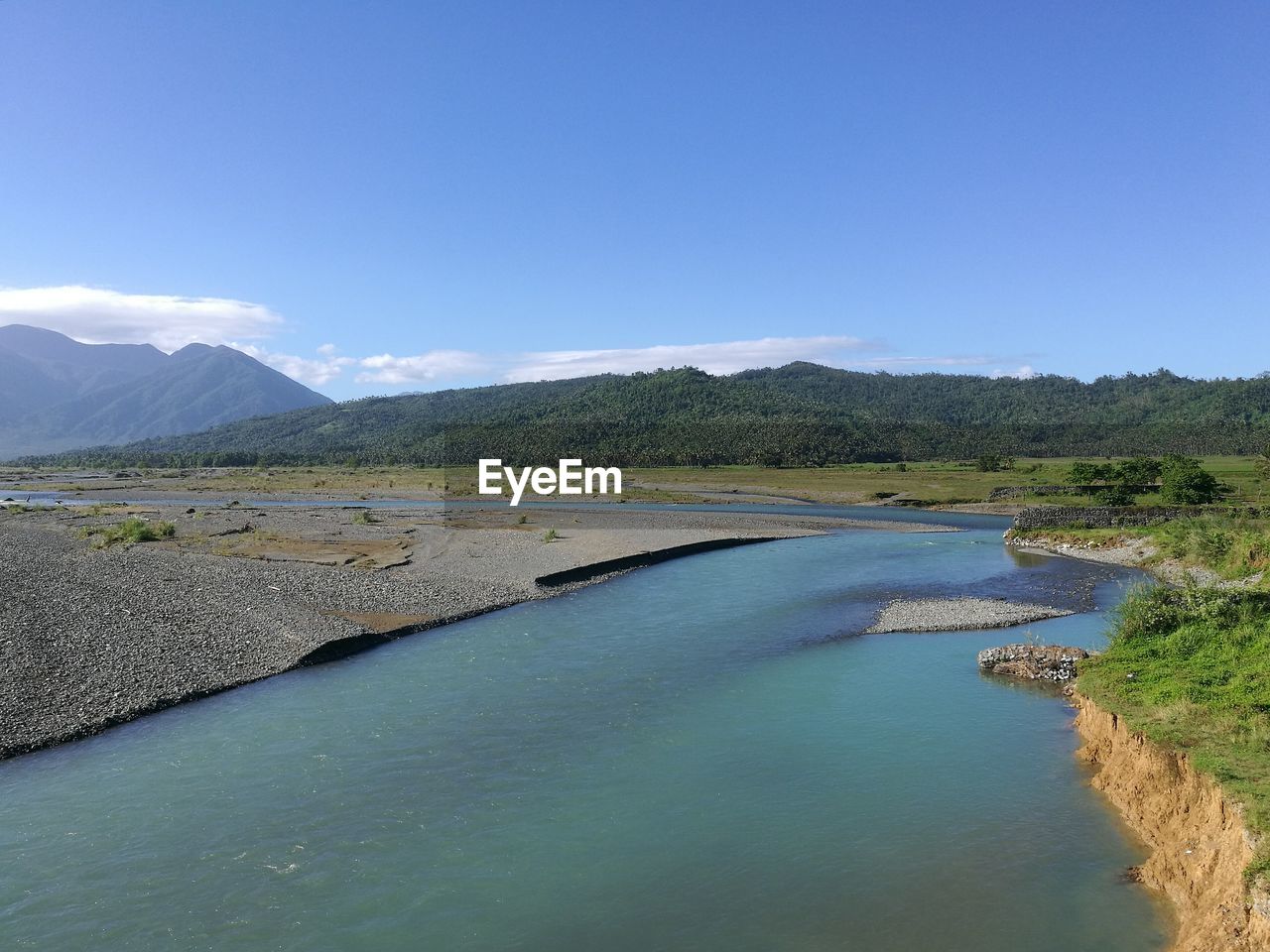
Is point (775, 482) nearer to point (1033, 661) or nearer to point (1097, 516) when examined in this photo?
point (1097, 516)

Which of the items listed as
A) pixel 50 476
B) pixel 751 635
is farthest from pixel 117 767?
pixel 50 476

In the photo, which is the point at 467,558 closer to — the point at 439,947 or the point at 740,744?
the point at 740,744

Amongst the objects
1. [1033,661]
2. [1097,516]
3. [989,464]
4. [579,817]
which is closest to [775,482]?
[989,464]

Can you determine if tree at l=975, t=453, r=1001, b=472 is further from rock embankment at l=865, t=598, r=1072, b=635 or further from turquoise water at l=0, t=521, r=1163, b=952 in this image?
turquoise water at l=0, t=521, r=1163, b=952

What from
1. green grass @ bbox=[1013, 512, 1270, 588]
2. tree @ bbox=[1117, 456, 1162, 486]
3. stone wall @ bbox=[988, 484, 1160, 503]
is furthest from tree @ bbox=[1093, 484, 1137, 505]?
green grass @ bbox=[1013, 512, 1270, 588]
